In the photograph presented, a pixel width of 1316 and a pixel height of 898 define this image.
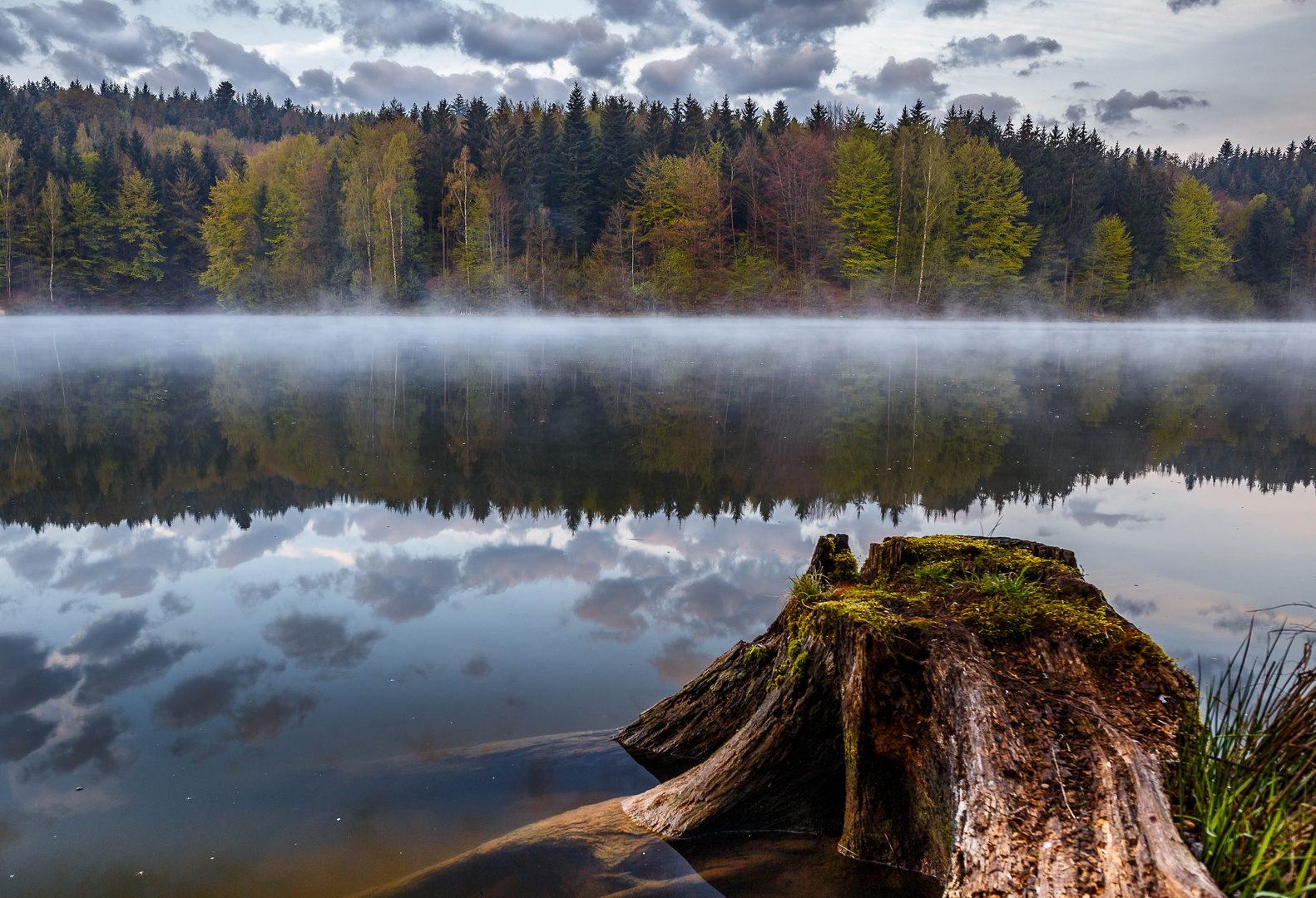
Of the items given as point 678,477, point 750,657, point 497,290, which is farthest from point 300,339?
point 750,657

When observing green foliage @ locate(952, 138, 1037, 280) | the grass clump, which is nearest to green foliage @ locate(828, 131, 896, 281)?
green foliage @ locate(952, 138, 1037, 280)

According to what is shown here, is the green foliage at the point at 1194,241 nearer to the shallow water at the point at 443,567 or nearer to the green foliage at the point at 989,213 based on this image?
the green foliage at the point at 989,213

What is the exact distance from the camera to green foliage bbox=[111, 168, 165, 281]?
88062 millimetres

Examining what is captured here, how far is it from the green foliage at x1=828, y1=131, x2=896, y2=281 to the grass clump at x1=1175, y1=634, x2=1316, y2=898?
73440 millimetres

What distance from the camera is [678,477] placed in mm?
12742

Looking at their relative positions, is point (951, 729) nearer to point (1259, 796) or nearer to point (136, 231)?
point (1259, 796)

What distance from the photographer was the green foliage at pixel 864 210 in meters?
73.0

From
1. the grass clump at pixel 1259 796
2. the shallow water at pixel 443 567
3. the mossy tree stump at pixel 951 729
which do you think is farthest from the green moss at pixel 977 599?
the shallow water at pixel 443 567

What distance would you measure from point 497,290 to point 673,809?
241 feet

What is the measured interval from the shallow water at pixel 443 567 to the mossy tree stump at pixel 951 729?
44 cm

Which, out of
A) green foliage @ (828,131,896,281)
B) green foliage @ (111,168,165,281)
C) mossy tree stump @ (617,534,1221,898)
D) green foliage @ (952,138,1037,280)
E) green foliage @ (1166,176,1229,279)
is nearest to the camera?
mossy tree stump @ (617,534,1221,898)

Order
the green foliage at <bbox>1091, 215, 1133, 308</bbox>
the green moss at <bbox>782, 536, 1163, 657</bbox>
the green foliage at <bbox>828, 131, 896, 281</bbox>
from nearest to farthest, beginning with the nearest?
the green moss at <bbox>782, 536, 1163, 657</bbox> < the green foliage at <bbox>828, 131, 896, 281</bbox> < the green foliage at <bbox>1091, 215, 1133, 308</bbox>

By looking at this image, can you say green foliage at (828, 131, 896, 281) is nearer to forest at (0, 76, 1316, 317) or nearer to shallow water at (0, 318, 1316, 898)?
forest at (0, 76, 1316, 317)

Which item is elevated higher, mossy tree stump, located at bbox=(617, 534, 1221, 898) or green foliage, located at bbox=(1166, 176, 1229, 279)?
green foliage, located at bbox=(1166, 176, 1229, 279)
